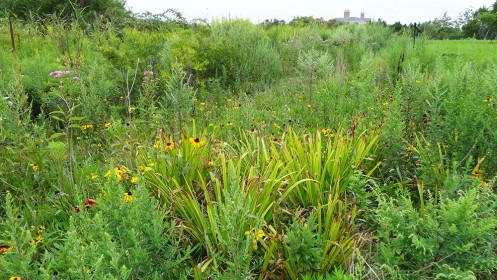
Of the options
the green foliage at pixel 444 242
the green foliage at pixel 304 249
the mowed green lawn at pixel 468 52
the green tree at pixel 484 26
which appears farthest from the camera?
the green tree at pixel 484 26

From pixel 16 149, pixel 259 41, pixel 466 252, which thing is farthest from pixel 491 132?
pixel 259 41

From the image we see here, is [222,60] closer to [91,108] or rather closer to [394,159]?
[91,108]

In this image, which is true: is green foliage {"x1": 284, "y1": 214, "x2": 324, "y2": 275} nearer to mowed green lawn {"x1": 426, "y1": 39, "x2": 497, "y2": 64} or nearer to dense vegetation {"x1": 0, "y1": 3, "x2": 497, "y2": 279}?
dense vegetation {"x1": 0, "y1": 3, "x2": 497, "y2": 279}

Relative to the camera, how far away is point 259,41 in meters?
7.33

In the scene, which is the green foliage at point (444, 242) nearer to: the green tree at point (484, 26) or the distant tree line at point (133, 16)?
the distant tree line at point (133, 16)

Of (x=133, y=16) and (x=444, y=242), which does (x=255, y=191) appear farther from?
(x=133, y=16)

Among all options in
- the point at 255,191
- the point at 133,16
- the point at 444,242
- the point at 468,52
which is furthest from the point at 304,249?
the point at 468,52

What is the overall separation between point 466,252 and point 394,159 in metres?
1.07

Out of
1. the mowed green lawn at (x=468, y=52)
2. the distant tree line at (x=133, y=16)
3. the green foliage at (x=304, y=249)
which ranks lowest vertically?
the green foliage at (x=304, y=249)

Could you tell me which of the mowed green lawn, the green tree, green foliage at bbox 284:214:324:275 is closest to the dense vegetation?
green foliage at bbox 284:214:324:275

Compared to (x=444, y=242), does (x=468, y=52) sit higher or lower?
higher

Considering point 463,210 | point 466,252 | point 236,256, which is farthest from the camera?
point 466,252

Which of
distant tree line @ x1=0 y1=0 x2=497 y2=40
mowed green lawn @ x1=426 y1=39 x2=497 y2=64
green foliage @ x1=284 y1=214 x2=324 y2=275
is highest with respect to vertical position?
distant tree line @ x1=0 y1=0 x2=497 y2=40

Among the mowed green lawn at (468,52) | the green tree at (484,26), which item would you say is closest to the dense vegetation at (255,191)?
the mowed green lawn at (468,52)
